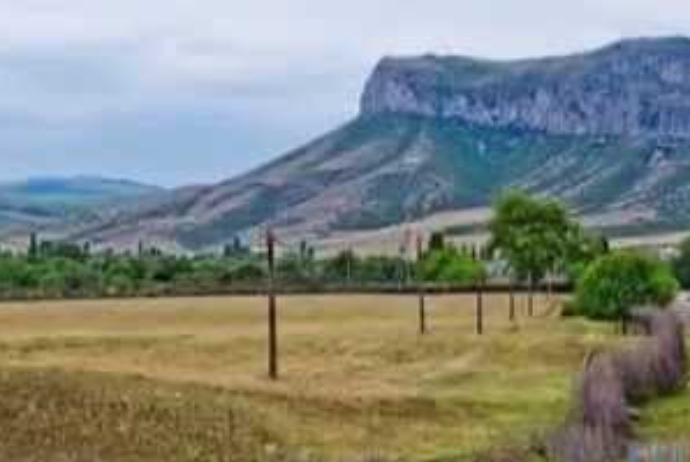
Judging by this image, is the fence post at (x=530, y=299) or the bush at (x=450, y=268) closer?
the fence post at (x=530, y=299)

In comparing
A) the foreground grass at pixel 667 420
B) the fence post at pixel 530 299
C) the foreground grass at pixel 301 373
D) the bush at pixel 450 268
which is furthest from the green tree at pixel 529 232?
the foreground grass at pixel 667 420

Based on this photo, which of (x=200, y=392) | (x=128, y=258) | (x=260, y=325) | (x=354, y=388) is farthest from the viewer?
(x=128, y=258)

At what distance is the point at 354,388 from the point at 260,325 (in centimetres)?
4866

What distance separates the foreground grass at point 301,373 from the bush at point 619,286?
355 cm

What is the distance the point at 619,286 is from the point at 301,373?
45721mm

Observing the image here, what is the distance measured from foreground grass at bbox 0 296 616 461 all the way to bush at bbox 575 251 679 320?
140 inches

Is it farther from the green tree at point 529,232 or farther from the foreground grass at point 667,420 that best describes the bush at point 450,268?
the foreground grass at point 667,420

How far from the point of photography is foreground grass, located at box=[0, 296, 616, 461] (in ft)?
170

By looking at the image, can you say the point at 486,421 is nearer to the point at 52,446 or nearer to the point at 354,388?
the point at 354,388

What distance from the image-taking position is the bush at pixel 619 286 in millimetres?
119625

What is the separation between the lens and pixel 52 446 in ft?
161

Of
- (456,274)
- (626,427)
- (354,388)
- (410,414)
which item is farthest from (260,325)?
(626,427)

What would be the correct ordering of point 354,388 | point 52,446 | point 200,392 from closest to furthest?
1. point 52,446
2. point 200,392
3. point 354,388

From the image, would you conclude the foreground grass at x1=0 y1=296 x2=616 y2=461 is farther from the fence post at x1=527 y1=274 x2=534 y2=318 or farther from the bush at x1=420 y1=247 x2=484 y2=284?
the bush at x1=420 y1=247 x2=484 y2=284
